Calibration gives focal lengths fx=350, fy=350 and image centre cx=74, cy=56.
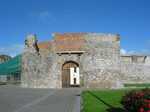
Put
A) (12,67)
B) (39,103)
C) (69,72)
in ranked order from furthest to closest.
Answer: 1. (12,67)
2. (69,72)
3. (39,103)

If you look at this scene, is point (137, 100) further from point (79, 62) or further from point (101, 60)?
point (79, 62)

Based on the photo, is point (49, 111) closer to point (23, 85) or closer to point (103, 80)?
point (103, 80)

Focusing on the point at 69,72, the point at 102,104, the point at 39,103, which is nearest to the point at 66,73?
the point at 69,72

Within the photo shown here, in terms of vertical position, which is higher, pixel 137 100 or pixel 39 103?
pixel 137 100

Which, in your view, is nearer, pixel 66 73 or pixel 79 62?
pixel 79 62

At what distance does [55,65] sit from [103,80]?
521 cm

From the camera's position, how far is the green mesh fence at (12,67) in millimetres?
49344

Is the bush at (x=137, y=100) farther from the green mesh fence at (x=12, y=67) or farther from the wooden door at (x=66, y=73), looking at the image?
the green mesh fence at (x=12, y=67)

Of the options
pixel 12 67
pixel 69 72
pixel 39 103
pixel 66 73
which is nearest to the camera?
pixel 39 103

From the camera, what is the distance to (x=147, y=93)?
10617 mm

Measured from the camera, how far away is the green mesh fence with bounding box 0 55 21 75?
49.3 metres

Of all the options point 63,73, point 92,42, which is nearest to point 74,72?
point 63,73

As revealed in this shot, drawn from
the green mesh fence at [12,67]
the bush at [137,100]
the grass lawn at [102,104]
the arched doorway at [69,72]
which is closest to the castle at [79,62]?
the arched doorway at [69,72]

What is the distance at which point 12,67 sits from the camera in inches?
2047
